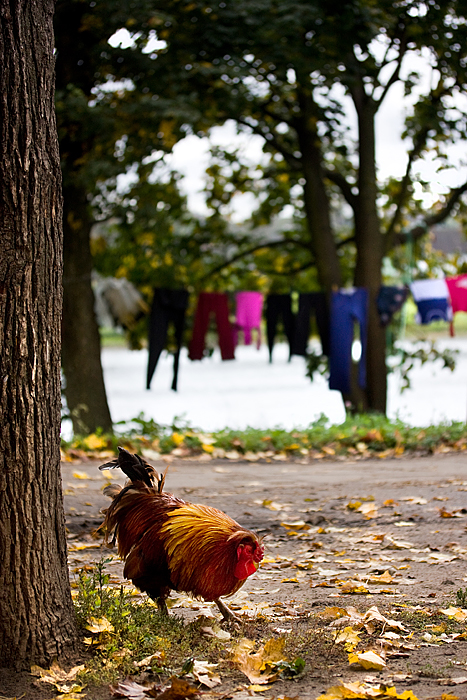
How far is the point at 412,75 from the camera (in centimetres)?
1158

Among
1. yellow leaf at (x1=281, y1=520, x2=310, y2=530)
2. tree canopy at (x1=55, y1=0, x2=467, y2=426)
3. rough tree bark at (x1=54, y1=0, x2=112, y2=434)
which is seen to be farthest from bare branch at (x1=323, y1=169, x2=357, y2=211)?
yellow leaf at (x1=281, y1=520, x2=310, y2=530)

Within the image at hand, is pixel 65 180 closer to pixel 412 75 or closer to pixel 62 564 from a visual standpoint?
pixel 412 75

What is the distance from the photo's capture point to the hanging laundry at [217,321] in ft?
38.2

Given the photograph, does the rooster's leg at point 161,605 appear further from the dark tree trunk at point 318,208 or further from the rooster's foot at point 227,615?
the dark tree trunk at point 318,208

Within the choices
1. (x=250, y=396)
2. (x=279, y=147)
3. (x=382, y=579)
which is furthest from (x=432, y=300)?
(x=250, y=396)

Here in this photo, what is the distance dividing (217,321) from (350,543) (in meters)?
6.85

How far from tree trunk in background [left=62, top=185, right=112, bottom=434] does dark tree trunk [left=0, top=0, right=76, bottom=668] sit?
7371mm

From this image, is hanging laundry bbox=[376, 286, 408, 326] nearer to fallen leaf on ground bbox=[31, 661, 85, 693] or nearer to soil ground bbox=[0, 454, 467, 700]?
soil ground bbox=[0, 454, 467, 700]

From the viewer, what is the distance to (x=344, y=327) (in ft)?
37.0

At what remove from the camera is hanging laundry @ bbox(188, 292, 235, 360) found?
38.2 ft

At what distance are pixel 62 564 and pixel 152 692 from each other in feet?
2.37

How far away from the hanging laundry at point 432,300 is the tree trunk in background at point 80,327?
16.5 feet

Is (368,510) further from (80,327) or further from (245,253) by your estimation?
(245,253)

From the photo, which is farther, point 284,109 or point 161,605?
point 284,109
